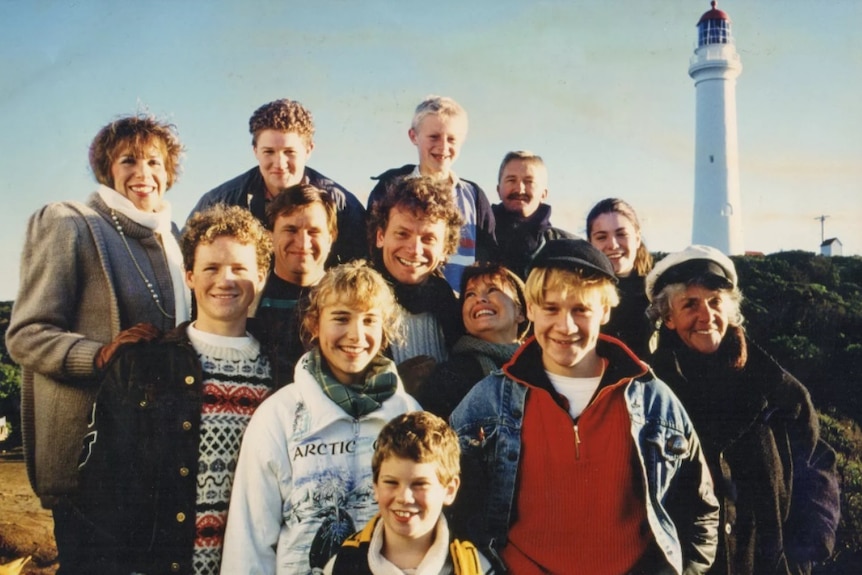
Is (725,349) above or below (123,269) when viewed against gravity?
below

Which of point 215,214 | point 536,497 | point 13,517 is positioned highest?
point 215,214

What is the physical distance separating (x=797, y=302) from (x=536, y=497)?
49.1ft

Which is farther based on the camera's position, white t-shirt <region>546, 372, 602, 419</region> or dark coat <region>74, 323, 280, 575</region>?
white t-shirt <region>546, 372, 602, 419</region>

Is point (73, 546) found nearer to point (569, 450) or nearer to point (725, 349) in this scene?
point (569, 450)

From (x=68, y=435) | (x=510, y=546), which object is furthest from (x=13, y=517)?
(x=510, y=546)

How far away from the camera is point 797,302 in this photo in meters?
16.1

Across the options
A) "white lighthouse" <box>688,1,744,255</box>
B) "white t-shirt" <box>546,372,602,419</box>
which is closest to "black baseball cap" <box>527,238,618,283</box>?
"white t-shirt" <box>546,372,602,419</box>

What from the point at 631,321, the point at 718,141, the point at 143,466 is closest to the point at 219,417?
the point at 143,466

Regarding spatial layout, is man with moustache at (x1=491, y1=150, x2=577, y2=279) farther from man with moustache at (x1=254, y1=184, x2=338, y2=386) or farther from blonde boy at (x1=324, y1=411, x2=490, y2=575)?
blonde boy at (x1=324, y1=411, x2=490, y2=575)

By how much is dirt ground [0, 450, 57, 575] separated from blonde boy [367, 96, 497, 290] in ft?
14.7

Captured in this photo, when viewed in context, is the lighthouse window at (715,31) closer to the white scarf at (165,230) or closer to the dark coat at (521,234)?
the dark coat at (521,234)

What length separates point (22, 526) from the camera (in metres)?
7.17

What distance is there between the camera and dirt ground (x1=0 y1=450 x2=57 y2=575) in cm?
680

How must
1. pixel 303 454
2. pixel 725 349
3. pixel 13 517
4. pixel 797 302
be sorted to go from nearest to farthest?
1. pixel 303 454
2. pixel 725 349
3. pixel 13 517
4. pixel 797 302
